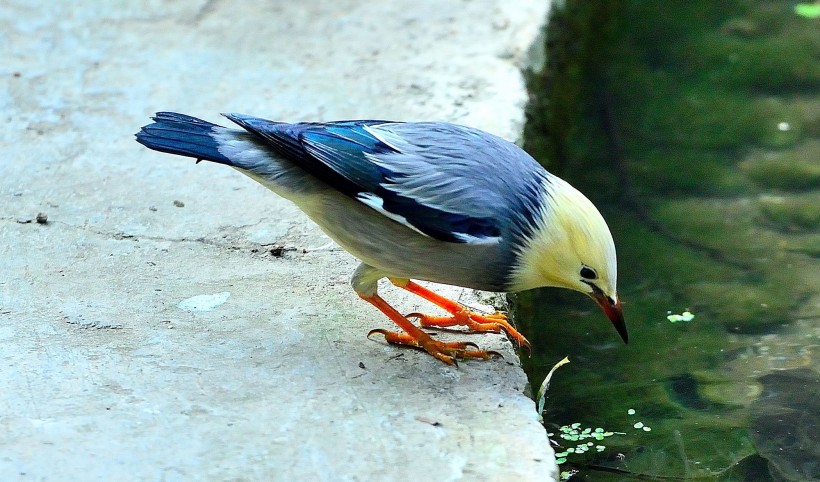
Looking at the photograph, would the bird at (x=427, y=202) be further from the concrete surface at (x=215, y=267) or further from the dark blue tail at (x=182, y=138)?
the concrete surface at (x=215, y=267)

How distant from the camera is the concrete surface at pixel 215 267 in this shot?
10.7 ft

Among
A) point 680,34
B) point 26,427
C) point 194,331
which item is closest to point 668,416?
point 194,331

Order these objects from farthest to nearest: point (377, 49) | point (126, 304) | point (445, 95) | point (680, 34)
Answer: point (680, 34) → point (377, 49) → point (445, 95) → point (126, 304)

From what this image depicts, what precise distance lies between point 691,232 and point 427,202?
7.84ft

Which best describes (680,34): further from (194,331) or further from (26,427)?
(26,427)

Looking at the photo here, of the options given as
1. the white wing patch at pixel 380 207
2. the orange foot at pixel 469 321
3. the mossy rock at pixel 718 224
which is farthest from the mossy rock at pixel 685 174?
the white wing patch at pixel 380 207

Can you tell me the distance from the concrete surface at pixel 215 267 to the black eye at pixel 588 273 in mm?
445

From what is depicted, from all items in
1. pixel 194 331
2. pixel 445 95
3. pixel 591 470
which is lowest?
pixel 591 470

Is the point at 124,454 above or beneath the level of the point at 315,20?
beneath

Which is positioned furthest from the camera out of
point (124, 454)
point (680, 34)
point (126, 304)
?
point (680, 34)

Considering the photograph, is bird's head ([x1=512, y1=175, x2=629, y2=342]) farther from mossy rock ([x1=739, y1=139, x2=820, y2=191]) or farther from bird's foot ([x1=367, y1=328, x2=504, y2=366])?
mossy rock ([x1=739, y1=139, x2=820, y2=191])

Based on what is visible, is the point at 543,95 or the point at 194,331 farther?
the point at 543,95

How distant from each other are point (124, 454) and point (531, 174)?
67.9 inches

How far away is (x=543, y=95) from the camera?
21.1 feet
